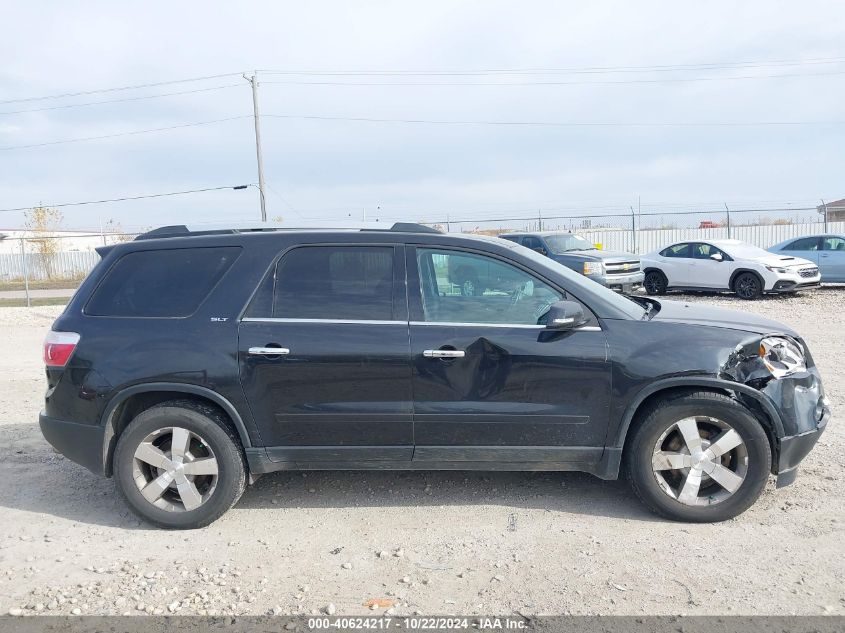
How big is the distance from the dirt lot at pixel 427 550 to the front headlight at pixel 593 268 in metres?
11.2

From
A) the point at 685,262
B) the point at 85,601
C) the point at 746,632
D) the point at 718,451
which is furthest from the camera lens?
the point at 685,262

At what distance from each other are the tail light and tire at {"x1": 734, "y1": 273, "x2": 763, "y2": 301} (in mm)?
15518

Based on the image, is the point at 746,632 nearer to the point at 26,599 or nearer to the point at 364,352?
the point at 364,352

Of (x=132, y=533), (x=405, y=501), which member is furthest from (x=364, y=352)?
(x=132, y=533)

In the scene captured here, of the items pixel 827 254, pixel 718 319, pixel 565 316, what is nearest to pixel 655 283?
pixel 827 254

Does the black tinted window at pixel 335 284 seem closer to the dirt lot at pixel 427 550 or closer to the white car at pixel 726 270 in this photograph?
the dirt lot at pixel 427 550

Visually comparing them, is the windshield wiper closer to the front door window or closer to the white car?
the front door window

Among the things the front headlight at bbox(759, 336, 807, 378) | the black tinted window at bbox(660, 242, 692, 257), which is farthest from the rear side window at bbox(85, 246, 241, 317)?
the black tinted window at bbox(660, 242, 692, 257)

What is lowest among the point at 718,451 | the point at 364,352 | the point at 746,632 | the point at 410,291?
the point at 746,632

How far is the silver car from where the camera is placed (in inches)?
688

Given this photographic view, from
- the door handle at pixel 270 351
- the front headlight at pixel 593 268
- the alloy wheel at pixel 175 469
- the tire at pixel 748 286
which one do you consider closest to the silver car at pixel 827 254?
the tire at pixel 748 286

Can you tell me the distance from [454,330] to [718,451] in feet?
5.56

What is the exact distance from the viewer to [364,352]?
4246 millimetres

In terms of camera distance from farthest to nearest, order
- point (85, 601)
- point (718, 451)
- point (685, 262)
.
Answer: point (685, 262), point (718, 451), point (85, 601)
